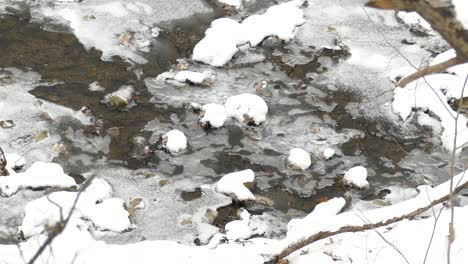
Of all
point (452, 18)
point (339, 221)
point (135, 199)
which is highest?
point (452, 18)

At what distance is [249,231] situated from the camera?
13.6ft

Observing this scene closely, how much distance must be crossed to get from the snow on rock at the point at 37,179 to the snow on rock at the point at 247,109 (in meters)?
1.49

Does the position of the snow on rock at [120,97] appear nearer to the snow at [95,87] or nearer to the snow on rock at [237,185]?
the snow at [95,87]


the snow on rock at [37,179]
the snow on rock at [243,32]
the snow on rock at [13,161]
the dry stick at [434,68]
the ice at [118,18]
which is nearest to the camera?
the dry stick at [434,68]

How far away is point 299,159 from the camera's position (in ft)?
15.2

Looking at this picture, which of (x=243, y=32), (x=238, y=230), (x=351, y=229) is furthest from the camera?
(x=243, y=32)

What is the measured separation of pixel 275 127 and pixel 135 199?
140cm

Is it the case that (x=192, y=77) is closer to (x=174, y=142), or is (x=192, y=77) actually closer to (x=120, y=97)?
(x=120, y=97)

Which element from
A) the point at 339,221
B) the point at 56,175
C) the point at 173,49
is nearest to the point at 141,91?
the point at 173,49

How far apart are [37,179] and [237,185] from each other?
153cm

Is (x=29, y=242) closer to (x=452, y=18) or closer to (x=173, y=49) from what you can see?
(x=173, y=49)

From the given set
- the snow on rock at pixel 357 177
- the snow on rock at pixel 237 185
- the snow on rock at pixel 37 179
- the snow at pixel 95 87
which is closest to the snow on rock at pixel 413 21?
the snow on rock at pixel 357 177

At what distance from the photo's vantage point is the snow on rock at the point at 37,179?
14.0 ft

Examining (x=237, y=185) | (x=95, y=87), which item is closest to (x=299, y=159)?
(x=237, y=185)
